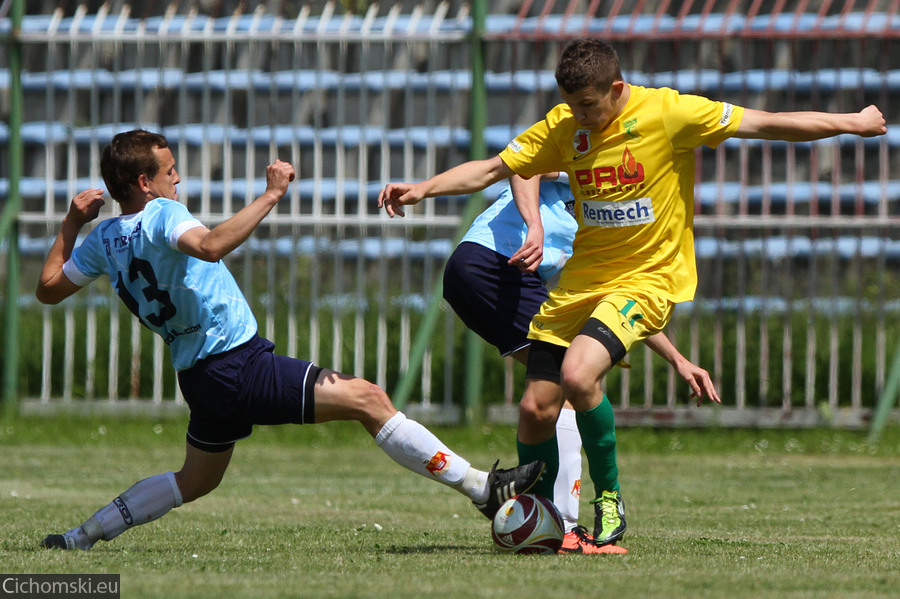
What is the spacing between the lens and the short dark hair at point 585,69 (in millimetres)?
4898

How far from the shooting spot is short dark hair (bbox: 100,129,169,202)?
200 inches

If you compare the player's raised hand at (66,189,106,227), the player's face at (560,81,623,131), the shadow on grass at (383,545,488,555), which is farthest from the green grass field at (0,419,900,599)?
the player's face at (560,81,623,131)

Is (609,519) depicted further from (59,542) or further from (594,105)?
(59,542)

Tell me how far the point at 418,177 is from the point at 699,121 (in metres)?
5.78

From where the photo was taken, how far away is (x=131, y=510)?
5.10m

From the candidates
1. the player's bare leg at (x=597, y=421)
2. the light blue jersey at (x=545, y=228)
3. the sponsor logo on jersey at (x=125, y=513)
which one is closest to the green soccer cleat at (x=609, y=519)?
the player's bare leg at (x=597, y=421)

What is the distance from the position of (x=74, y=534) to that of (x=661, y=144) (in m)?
2.68

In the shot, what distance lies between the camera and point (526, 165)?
531cm

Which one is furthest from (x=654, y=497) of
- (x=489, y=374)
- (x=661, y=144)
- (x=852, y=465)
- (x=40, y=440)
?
(x=40, y=440)

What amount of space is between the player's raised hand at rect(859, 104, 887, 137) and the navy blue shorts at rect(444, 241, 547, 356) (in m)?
1.51

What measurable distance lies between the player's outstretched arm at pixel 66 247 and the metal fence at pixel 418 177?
5007 mm

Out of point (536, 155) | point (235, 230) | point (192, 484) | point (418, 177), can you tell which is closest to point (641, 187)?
point (536, 155)

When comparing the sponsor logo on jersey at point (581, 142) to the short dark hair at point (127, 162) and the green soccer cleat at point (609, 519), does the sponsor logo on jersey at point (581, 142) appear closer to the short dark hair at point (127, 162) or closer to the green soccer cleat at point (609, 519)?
the green soccer cleat at point (609, 519)

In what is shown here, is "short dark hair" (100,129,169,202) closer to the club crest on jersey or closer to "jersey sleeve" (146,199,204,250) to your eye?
"jersey sleeve" (146,199,204,250)
